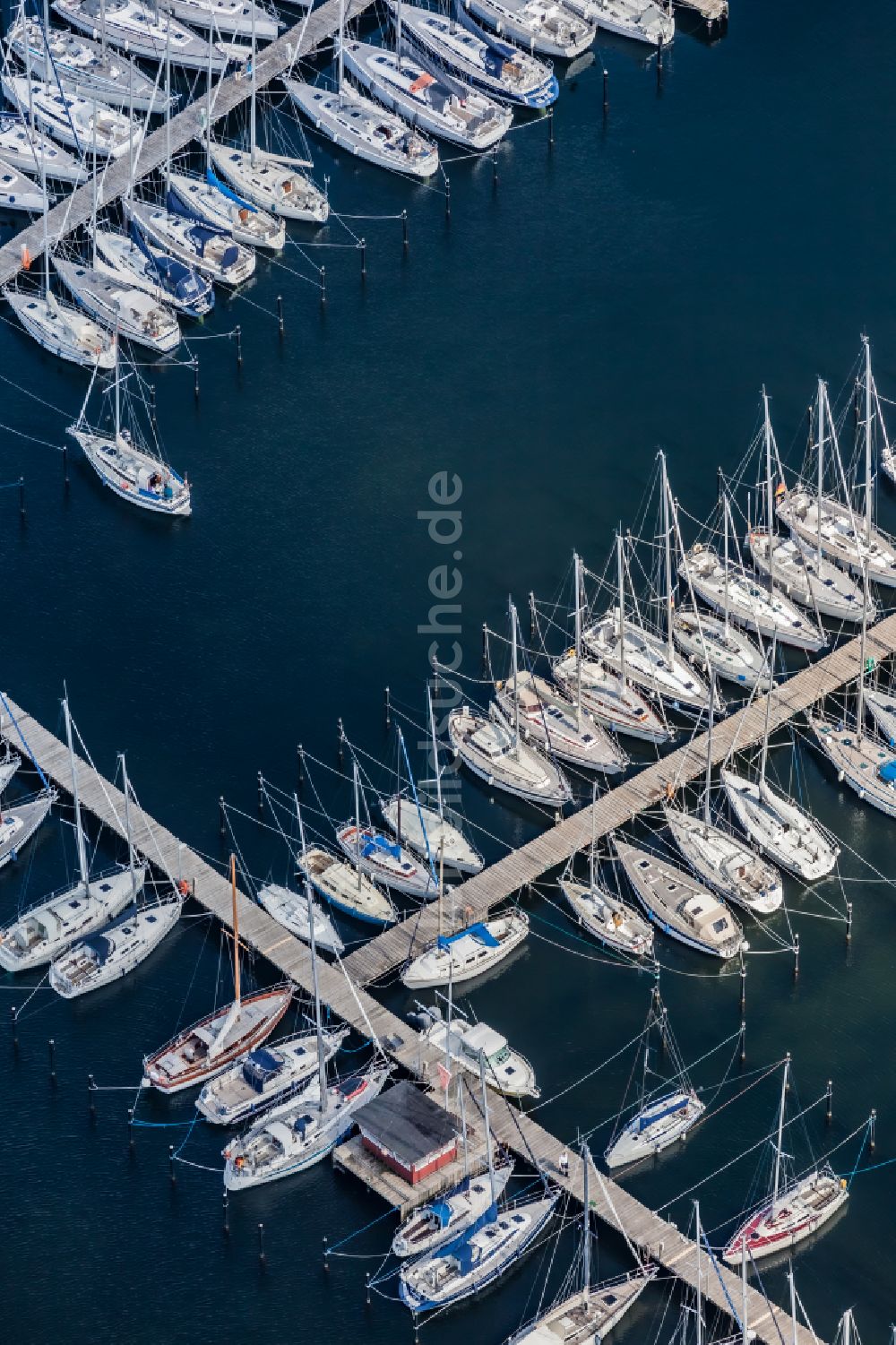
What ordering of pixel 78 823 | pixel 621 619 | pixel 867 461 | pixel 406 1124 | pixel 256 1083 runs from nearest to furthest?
pixel 406 1124 < pixel 256 1083 < pixel 78 823 < pixel 621 619 < pixel 867 461

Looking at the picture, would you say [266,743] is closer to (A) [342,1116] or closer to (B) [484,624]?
(B) [484,624]

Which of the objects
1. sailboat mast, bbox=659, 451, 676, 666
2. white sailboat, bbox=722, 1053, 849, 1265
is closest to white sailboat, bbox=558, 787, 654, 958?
white sailboat, bbox=722, 1053, 849, 1265

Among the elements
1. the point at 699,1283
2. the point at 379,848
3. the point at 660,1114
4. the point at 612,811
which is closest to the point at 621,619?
the point at 612,811

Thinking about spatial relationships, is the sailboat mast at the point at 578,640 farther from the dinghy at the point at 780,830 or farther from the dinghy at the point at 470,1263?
the dinghy at the point at 470,1263

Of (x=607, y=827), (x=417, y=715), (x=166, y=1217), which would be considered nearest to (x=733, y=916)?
(x=607, y=827)

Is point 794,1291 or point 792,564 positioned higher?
point 792,564

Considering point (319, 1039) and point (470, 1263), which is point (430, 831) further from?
point (470, 1263)

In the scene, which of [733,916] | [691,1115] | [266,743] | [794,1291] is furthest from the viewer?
[266,743]

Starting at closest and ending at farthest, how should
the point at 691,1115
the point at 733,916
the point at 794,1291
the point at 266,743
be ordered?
the point at 794,1291 → the point at 691,1115 → the point at 733,916 → the point at 266,743
